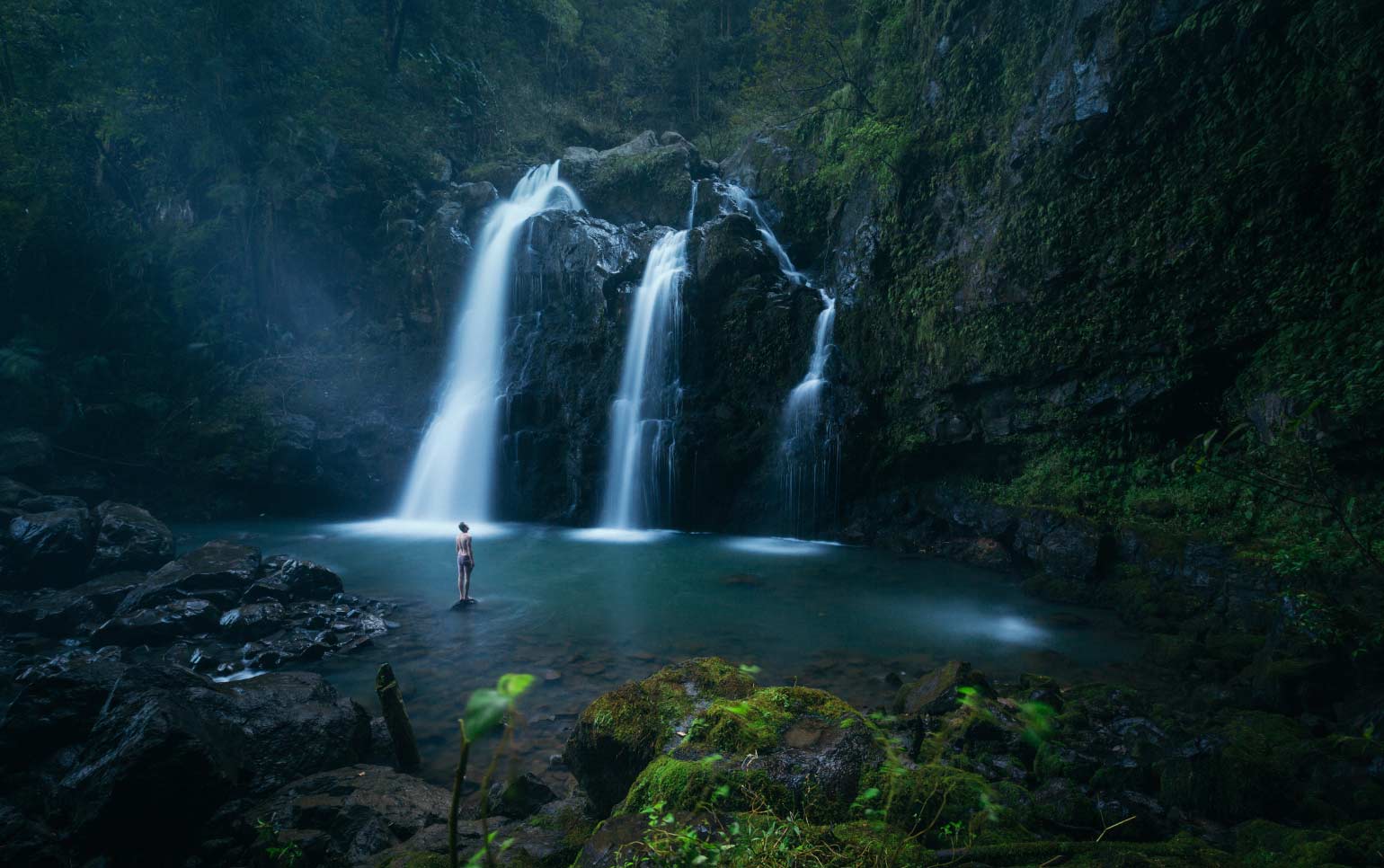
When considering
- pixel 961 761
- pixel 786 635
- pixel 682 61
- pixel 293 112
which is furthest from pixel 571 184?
pixel 961 761

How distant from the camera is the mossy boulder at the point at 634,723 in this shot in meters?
3.15

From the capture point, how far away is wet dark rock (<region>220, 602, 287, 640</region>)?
316 inches

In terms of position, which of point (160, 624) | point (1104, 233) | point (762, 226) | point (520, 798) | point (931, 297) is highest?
point (762, 226)

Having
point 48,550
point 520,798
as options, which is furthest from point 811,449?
point 48,550

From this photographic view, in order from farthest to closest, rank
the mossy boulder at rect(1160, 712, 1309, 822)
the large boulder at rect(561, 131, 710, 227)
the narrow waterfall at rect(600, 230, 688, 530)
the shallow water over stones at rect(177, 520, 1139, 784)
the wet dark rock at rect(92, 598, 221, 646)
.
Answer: the large boulder at rect(561, 131, 710, 227) → the narrow waterfall at rect(600, 230, 688, 530) → the wet dark rock at rect(92, 598, 221, 646) → the shallow water over stones at rect(177, 520, 1139, 784) → the mossy boulder at rect(1160, 712, 1309, 822)

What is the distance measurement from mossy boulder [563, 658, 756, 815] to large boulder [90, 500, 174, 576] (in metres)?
11.6

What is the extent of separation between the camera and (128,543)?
428 inches

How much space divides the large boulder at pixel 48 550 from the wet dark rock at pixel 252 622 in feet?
14.2

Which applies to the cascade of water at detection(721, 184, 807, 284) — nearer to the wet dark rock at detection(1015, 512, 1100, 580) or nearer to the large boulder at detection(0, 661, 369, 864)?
the wet dark rock at detection(1015, 512, 1100, 580)

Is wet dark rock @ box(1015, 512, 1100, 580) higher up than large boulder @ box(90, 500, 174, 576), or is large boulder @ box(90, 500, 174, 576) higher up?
wet dark rock @ box(1015, 512, 1100, 580)

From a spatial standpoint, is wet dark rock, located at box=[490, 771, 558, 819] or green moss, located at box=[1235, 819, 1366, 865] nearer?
green moss, located at box=[1235, 819, 1366, 865]

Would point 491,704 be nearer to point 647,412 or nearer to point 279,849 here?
point 279,849

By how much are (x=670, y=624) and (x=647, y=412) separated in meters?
8.42

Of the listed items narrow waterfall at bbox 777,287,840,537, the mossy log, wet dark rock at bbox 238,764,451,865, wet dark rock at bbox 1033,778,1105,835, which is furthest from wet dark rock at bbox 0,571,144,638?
narrow waterfall at bbox 777,287,840,537
